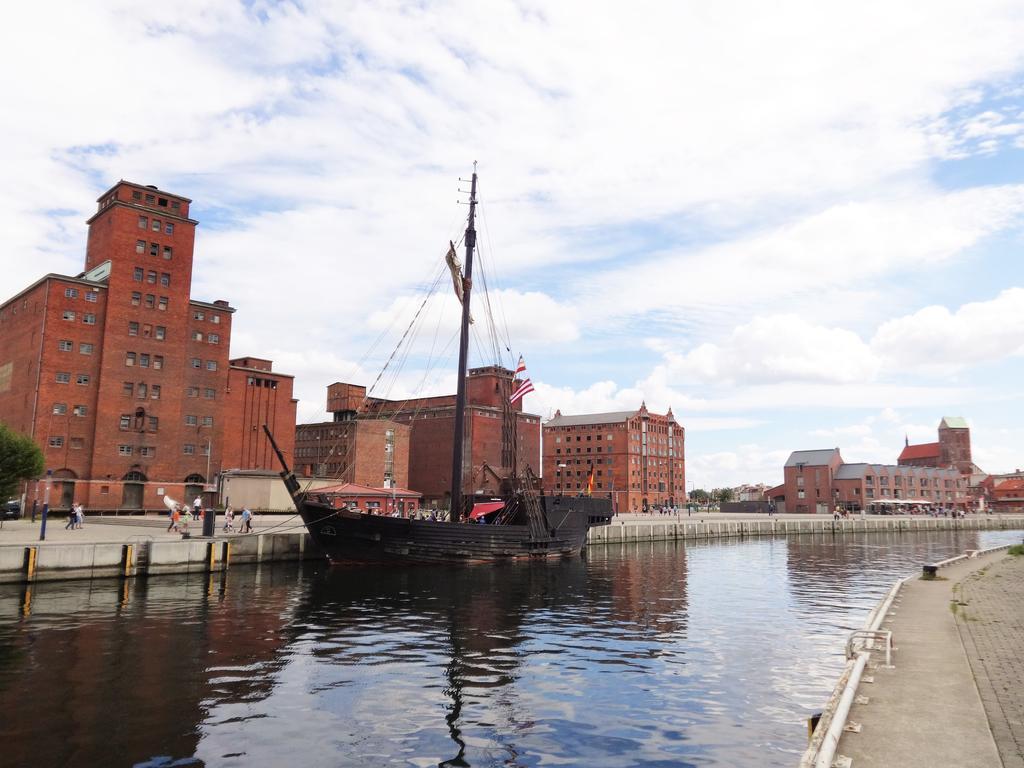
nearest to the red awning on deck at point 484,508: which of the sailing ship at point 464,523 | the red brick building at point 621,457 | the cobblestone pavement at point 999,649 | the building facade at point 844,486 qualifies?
the sailing ship at point 464,523

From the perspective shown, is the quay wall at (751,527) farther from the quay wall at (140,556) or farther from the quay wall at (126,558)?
the quay wall at (126,558)

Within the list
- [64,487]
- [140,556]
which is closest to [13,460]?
[140,556]

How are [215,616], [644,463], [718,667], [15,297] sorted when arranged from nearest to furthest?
1. [718,667]
2. [215,616]
3. [15,297]
4. [644,463]

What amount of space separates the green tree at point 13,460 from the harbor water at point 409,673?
17.8 m

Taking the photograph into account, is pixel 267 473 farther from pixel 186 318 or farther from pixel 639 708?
pixel 639 708

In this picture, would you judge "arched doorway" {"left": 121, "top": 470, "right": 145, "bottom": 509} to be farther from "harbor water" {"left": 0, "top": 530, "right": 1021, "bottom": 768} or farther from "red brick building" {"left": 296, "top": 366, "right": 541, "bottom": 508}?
"harbor water" {"left": 0, "top": 530, "right": 1021, "bottom": 768}

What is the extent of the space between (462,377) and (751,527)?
2239 inches

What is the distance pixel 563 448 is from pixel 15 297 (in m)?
111

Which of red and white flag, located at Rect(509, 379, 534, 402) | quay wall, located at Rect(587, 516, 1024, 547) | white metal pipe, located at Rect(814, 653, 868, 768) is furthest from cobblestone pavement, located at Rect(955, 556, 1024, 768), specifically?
quay wall, located at Rect(587, 516, 1024, 547)

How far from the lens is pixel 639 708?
15.2m

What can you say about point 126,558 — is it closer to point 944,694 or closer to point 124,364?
point 944,694

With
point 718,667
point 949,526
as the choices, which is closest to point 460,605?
point 718,667

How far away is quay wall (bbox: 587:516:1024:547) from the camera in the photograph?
72944mm

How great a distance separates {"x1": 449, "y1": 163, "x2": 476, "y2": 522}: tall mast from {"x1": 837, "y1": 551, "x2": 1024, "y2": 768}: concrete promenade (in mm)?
30278
